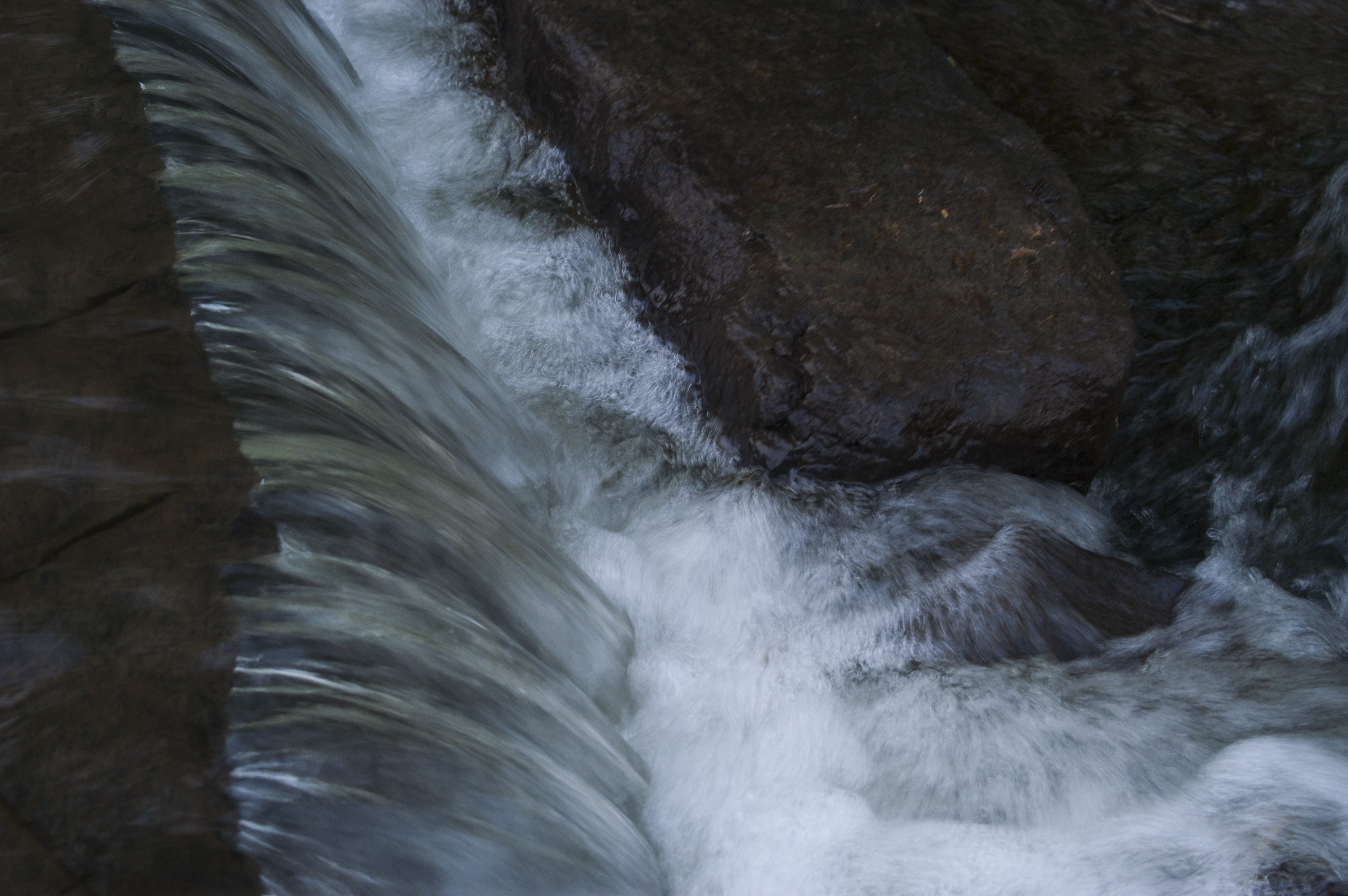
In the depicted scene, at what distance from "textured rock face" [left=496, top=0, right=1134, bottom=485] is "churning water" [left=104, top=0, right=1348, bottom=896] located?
0.55ft

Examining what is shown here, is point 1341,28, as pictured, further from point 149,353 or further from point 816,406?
point 149,353

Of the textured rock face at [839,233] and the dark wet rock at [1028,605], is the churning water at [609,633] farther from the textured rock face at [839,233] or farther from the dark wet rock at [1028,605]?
the textured rock face at [839,233]

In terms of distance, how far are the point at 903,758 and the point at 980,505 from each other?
31.9 inches

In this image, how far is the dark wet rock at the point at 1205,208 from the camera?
308 cm

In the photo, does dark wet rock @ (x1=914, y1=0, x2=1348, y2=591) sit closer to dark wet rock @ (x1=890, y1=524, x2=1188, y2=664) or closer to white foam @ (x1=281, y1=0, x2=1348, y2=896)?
white foam @ (x1=281, y1=0, x2=1348, y2=896)

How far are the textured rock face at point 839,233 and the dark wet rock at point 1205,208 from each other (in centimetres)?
34

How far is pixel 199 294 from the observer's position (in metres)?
2.00

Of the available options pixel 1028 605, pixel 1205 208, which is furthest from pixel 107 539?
pixel 1205 208

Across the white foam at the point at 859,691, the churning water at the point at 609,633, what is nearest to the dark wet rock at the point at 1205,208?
the churning water at the point at 609,633

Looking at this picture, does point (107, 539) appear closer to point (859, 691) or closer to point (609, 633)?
point (609, 633)

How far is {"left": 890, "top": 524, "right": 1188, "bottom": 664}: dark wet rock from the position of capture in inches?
98.2

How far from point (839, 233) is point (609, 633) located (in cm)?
134

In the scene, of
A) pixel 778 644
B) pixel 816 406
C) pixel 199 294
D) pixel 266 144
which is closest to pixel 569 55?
pixel 266 144

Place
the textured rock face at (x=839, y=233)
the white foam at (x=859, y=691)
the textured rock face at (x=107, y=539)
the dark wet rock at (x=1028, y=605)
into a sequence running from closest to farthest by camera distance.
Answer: the textured rock face at (x=107, y=539), the white foam at (x=859, y=691), the dark wet rock at (x=1028, y=605), the textured rock face at (x=839, y=233)
